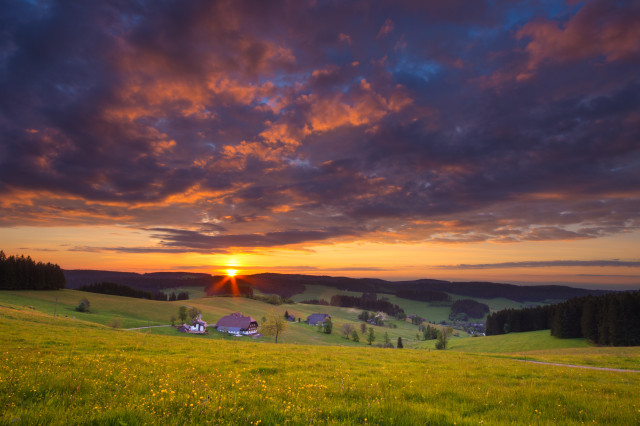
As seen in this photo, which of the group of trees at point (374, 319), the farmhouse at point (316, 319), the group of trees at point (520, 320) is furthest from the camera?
the group of trees at point (374, 319)

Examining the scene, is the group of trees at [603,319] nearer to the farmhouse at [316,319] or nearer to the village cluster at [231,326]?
the farmhouse at [316,319]

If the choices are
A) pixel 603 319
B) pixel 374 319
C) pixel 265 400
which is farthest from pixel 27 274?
pixel 603 319

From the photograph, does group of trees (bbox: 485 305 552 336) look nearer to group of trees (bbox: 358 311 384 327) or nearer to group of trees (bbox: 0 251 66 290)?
group of trees (bbox: 358 311 384 327)

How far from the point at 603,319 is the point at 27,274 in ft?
640

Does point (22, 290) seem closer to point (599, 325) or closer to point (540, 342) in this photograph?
point (540, 342)

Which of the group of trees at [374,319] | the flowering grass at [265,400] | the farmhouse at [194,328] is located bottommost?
the group of trees at [374,319]

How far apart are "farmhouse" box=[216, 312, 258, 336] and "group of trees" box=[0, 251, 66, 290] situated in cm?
7385

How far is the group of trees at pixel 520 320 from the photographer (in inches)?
4462

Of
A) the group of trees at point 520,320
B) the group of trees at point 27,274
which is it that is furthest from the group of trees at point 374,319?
the group of trees at point 27,274

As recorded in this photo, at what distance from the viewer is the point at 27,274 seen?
117 meters

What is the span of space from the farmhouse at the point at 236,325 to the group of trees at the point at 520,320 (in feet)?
340

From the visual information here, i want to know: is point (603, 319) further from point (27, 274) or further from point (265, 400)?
point (27, 274)

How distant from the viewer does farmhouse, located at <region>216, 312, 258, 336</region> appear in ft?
362

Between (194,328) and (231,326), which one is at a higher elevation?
(194,328)
